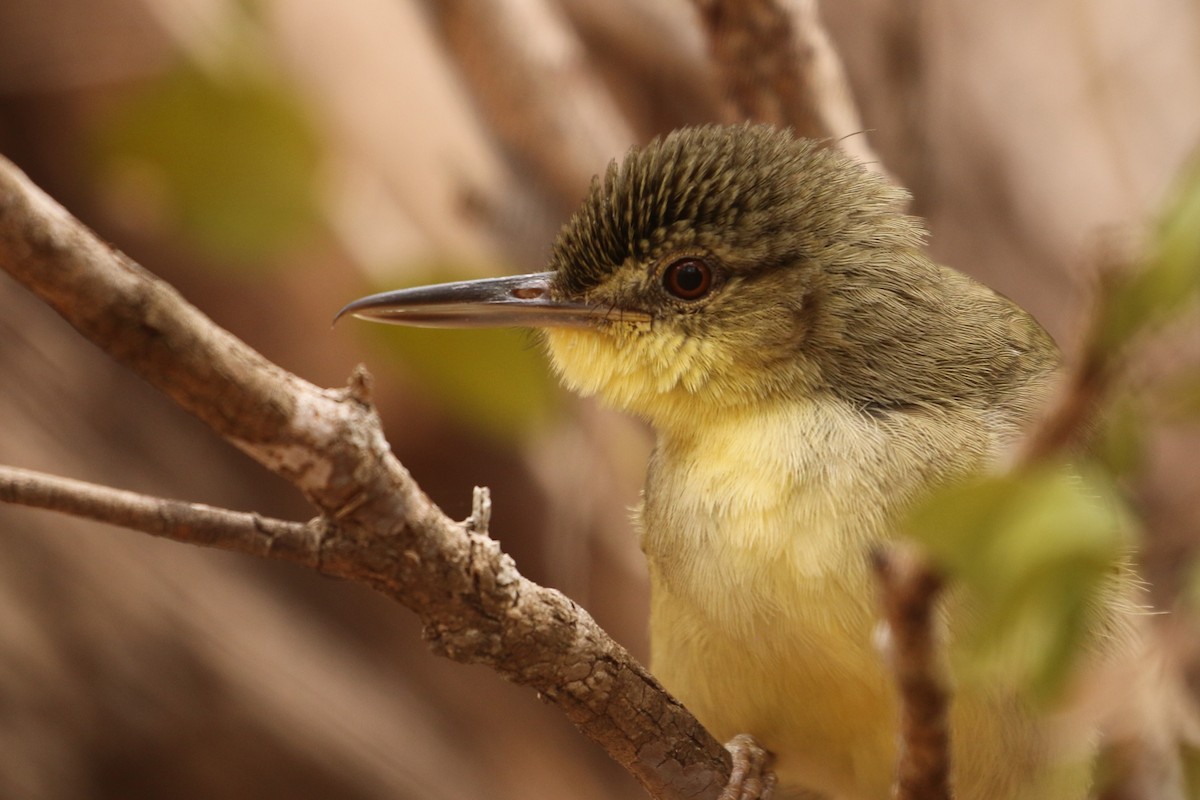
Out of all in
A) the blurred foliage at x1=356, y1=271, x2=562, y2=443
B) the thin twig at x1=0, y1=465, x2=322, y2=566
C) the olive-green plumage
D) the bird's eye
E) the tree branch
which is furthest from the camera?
the blurred foliage at x1=356, y1=271, x2=562, y2=443

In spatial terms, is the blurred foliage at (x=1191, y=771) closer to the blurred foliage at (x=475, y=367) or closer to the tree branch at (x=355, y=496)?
the tree branch at (x=355, y=496)

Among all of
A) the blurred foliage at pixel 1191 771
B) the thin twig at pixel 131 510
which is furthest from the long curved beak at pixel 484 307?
the blurred foliage at pixel 1191 771

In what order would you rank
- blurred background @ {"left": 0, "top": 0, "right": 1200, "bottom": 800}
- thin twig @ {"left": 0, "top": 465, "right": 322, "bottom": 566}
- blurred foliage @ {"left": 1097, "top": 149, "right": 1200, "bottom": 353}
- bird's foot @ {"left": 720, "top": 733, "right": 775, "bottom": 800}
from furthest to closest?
blurred background @ {"left": 0, "top": 0, "right": 1200, "bottom": 800}, bird's foot @ {"left": 720, "top": 733, "right": 775, "bottom": 800}, thin twig @ {"left": 0, "top": 465, "right": 322, "bottom": 566}, blurred foliage @ {"left": 1097, "top": 149, "right": 1200, "bottom": 353}

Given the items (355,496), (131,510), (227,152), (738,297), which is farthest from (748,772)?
(227,152)

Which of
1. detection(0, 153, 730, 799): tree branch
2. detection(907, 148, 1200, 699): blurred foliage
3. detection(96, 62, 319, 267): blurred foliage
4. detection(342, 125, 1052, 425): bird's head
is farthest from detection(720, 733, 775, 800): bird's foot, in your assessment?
detection(96, 62, 319, 267): blurred foliage

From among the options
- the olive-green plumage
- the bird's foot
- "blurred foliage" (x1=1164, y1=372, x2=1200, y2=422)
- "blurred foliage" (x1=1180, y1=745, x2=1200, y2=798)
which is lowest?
"blurred foliage" (x1=1180, y1=745, x2=1200, y2=798)

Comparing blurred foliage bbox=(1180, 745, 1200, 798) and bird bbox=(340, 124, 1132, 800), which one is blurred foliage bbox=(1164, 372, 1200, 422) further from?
bird bbox=(340, 124, 1132, 800)

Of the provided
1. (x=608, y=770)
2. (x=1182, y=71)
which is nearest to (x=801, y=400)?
(x=608, y=770)
